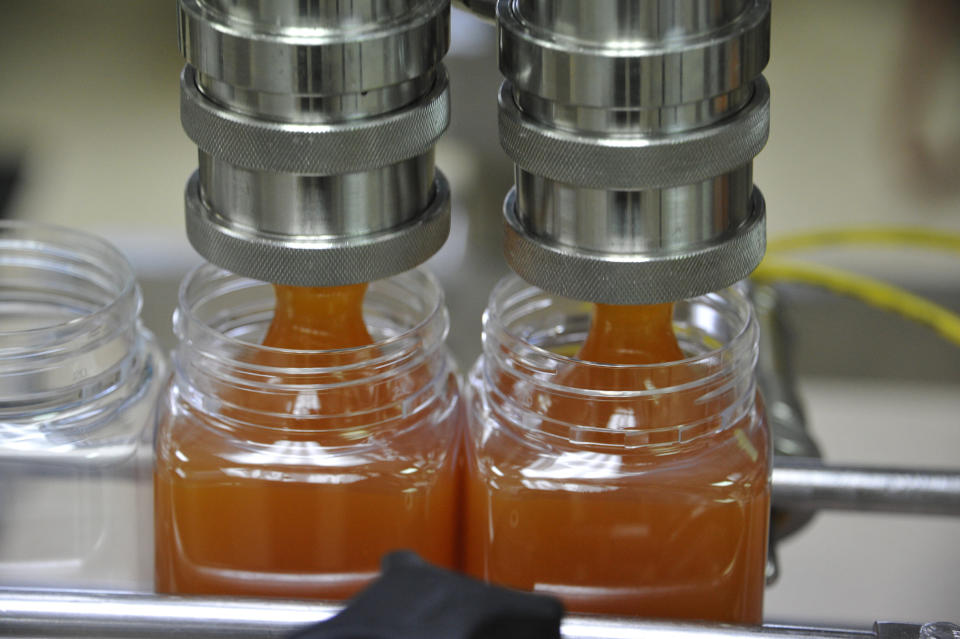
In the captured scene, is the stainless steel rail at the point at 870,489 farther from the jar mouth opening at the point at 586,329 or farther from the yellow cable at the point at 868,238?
the yellow cable at the point at 868,238

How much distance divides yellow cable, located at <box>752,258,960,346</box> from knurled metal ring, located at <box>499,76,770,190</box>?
21cm

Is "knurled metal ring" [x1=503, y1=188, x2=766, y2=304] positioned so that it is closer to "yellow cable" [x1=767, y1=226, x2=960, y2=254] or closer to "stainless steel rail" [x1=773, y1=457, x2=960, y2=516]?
"stainless steel rail" [x1=773, y1=457, x2=960, y2=516]

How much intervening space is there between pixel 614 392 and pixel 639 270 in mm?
36

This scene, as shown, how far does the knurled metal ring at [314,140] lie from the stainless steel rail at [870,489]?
5.2 inches

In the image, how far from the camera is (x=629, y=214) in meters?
0.29

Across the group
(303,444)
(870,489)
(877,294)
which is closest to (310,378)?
(303,444)

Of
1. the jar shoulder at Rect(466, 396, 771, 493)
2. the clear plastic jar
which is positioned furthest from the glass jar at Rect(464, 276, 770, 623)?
the clear plastic jar

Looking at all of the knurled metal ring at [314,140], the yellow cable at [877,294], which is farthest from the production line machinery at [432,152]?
the yellow cable at [877,294]

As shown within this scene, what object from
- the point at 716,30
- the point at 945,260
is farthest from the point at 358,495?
the point at 945,260

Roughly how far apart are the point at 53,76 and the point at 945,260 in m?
0.69

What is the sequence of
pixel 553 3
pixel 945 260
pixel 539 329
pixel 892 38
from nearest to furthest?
pixel 553 3, pixel 539 329, pixel 945 260, pixel 892 38

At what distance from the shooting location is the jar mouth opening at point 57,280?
397 mm

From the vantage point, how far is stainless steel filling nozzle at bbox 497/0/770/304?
0.90 ft

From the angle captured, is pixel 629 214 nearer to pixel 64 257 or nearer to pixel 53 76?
pixel 64 257
